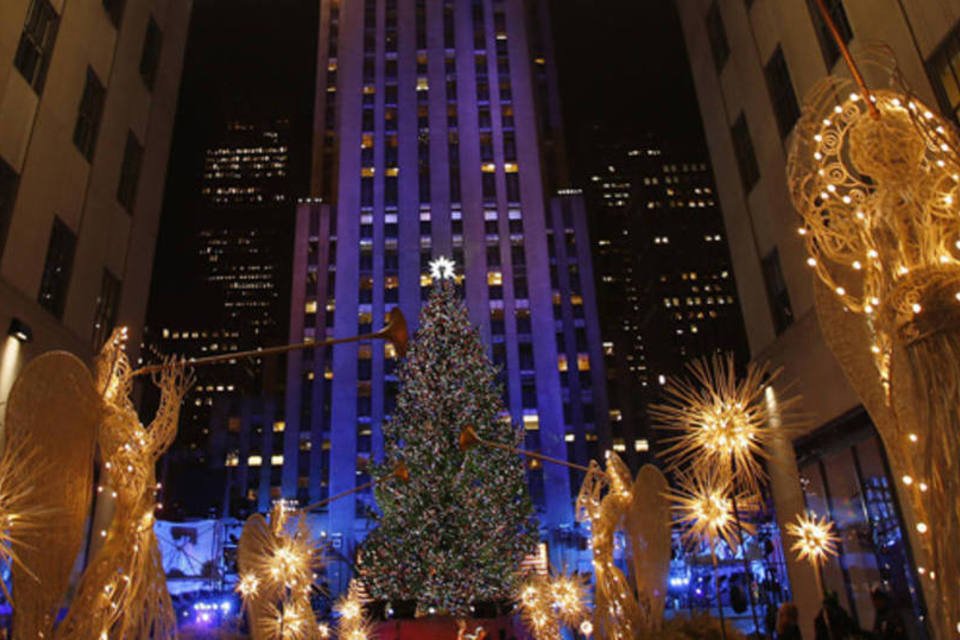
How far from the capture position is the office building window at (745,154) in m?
17.8

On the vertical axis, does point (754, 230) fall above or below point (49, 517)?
above

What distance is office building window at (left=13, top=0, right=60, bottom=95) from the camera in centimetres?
1371

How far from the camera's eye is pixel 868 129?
4535mm

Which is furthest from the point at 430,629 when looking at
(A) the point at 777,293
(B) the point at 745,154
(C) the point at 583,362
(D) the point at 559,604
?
(C) the point at 583,362

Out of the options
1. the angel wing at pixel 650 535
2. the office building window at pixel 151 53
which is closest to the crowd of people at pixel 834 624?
the angel wing at pixel 650 535

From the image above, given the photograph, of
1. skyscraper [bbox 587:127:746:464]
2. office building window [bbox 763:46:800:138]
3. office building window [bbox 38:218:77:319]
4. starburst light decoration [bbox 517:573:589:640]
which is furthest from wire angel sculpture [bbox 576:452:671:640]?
skyscraper [bbox 587:127:746:464]

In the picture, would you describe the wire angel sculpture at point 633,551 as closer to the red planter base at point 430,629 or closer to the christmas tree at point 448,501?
the red planter base at point 430,629

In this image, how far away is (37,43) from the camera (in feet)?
46.9

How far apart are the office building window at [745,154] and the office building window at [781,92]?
1594 mm

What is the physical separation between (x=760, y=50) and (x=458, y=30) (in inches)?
1886

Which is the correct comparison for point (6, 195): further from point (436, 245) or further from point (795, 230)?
point (436, 245)

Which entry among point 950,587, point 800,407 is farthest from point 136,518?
point 800,407

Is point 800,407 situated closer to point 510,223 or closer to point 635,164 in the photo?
point 510,223

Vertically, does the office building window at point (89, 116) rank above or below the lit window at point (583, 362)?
below
